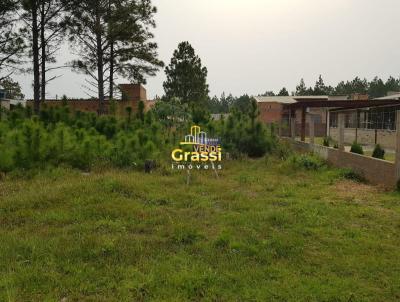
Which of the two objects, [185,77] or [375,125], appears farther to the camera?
[185,77]

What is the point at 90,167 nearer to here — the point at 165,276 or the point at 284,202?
the point at 284,202

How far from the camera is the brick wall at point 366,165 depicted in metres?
8.01

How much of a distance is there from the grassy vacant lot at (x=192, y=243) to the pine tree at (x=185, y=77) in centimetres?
3198

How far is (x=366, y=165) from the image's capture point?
9.15 meters

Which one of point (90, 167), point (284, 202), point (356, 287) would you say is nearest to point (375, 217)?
point (284, 202)

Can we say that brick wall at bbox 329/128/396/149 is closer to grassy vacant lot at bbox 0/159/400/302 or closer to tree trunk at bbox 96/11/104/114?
tree trunk at bbox 96/11/104/114

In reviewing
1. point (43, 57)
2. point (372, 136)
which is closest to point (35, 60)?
point (43, 57)

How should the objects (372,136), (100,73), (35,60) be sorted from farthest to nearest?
(372,136)
(100,73)
(35,60)

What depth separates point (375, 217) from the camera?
18.9 ft

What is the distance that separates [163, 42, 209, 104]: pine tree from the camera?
3875 centimetres

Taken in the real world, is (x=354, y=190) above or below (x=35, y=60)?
below

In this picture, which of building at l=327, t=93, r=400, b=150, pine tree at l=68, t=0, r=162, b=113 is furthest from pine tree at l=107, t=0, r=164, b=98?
building at l=327, t=93, r=400, b=150

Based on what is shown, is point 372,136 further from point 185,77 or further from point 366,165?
point 185,77

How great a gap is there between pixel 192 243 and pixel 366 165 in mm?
6211
